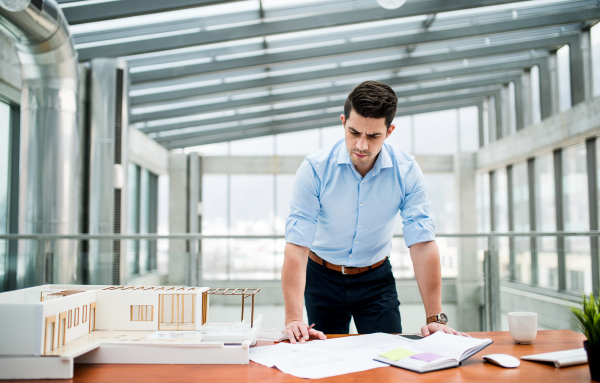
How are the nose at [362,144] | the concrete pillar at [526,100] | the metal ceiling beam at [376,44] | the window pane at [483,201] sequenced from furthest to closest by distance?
the window pane at [483,201], the concrete pillar at [526,100], the metal ceiling beam at [376,44], the nose at [362,144]

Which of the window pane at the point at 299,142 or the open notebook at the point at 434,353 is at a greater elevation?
the window pane at the point at 299,142

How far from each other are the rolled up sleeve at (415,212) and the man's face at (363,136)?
23cm

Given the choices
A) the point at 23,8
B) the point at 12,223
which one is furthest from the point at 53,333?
the point at 12,223

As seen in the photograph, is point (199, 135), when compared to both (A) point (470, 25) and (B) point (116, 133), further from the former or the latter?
(A) point (470, 25)

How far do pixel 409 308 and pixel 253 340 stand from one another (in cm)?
246

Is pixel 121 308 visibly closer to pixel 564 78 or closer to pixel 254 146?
pixel 564 78

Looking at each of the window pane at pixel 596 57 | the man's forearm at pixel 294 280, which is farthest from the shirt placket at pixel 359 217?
the window pane at pixel 596 57

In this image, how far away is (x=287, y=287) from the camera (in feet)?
5.30

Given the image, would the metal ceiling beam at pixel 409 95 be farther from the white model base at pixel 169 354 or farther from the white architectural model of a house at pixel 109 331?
the white model base at pixel 169 354

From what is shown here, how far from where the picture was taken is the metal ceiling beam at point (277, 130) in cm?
976

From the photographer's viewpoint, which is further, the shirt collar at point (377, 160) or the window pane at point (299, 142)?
the window pane at point (299, 142)

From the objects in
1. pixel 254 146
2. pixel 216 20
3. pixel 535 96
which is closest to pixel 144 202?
pixel 254 146

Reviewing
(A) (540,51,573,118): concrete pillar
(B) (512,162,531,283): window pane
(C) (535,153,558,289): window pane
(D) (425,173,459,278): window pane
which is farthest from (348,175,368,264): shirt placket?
(D) (425,173,459,278): window pane

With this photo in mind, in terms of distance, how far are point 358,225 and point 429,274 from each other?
Result: 0.33 metres
